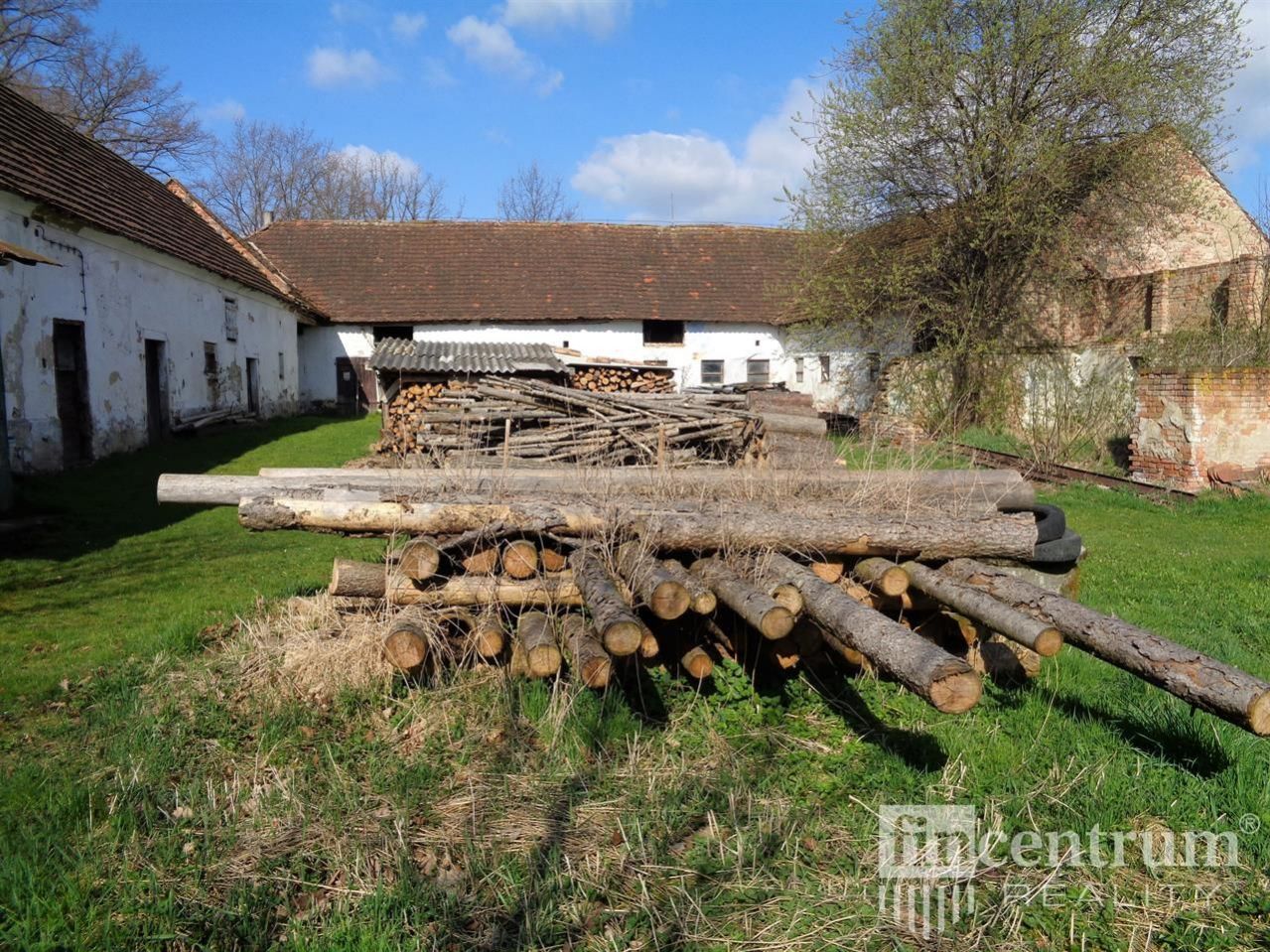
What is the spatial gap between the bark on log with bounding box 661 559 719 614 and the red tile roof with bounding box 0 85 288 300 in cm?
Answer: 1124

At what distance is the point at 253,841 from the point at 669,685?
2285 mm

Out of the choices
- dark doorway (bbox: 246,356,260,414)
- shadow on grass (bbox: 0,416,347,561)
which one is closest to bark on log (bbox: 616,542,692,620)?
shadow on grass (bbox: 0,416,347,561)

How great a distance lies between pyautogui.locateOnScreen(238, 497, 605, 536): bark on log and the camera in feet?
15.9

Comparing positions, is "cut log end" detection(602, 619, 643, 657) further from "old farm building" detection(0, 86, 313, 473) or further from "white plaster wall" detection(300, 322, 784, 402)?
"white plaster wall" detection(300, 322, 784, 402)

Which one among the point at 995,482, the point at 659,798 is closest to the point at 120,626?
the point at 659,798

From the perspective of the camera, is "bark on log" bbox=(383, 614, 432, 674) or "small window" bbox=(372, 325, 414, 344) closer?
"bark on log" bbox=(383, 614, 432, 674)

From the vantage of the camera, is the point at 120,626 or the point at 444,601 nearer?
the point at 444,601

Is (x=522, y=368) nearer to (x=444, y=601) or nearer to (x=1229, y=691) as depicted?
(x=444, y=601)

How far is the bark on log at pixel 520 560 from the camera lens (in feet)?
15.7

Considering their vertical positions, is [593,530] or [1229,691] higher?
[593,530]

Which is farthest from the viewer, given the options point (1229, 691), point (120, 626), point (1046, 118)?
point (1046, 118)

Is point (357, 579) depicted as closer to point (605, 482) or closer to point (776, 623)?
point (605, 482)

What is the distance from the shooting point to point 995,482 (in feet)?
20.4

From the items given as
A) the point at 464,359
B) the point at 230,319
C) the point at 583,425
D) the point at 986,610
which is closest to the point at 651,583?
the point at 986,610
